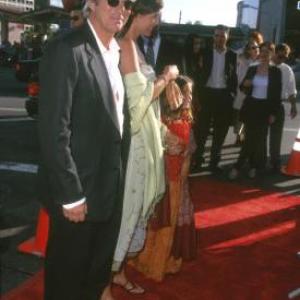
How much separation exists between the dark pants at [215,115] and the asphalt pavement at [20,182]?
18.4 inches

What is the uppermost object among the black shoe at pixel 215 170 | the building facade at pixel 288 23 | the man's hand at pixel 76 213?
the building facade at pixel 288 23

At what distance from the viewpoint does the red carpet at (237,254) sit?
358 centimetres

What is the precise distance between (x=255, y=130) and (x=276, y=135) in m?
0.70

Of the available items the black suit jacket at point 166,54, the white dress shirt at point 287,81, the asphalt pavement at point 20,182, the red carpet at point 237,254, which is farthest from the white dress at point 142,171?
the white dress shirt at point 287,81

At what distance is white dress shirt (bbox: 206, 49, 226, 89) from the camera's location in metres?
6.97

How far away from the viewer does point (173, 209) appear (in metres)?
3.59

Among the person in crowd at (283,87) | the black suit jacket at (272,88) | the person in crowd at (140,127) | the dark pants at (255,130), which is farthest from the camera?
the person in crowd at (283,87)

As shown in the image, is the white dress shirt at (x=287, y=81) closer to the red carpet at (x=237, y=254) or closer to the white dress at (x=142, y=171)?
the red carpet at (x=237, y=254)

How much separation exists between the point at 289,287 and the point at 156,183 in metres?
1.50

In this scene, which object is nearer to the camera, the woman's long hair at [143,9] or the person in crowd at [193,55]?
the woman's long hair at [143,9]

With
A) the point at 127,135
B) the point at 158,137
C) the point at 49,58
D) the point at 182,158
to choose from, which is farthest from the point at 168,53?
the point at 49,58

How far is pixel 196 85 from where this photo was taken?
710cm

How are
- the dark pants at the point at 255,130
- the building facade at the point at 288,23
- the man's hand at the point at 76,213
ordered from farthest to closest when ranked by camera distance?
the building facade at the point at 288,23 < the dark pants at the point at 255,130 < the man's hand at the point at 76,213

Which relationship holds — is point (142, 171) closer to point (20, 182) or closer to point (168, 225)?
point (168, 225)
